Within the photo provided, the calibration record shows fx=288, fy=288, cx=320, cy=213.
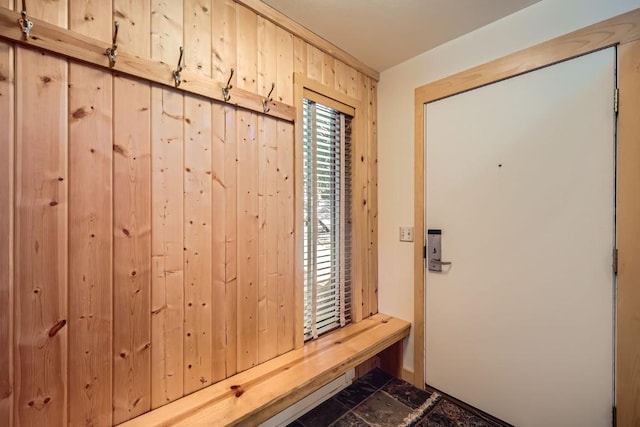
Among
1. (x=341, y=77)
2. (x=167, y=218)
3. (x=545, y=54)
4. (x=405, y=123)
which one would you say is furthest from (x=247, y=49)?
(x=545, y=54)

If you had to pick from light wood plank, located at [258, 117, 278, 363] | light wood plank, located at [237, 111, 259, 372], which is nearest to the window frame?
light wood plank, located at [258, 117, 278, 363]

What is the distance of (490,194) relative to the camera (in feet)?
5.70

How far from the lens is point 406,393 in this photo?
2004mm

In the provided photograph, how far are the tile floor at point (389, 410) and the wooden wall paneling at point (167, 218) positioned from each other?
0.90 m

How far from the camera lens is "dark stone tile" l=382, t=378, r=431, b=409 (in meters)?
1.91

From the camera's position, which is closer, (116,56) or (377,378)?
(116,56)

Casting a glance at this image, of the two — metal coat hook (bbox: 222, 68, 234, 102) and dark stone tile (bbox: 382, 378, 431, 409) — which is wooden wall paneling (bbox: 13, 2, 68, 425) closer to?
metal coat hook (bbox: 222, 68, 234, 102)

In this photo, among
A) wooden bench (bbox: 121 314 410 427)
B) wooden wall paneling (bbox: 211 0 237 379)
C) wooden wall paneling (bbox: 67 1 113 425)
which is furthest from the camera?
wooden wall paneling (bbox: 211 0 237 379)

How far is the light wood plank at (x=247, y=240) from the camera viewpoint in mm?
1521

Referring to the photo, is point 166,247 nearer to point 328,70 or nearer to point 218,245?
point 218,245

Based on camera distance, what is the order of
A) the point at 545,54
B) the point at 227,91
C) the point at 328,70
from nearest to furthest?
the point at 227,91
the point at 545,54
the point at 328,70

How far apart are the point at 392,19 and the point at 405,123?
2.28ft

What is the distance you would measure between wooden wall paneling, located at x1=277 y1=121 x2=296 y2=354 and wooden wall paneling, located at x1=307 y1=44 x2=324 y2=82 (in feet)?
1.39

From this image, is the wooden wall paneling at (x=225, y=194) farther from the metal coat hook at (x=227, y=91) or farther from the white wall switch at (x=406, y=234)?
the white wall switch at (x=406, y=234)
